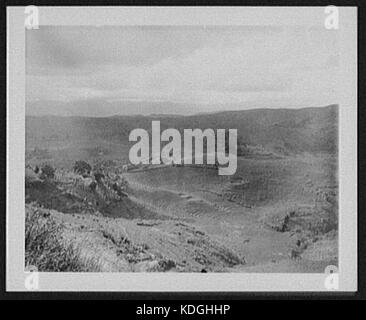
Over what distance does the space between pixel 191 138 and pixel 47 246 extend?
0.37 meters

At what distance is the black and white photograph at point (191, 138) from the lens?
0.98 metres

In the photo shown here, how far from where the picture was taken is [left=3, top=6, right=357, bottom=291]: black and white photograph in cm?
98

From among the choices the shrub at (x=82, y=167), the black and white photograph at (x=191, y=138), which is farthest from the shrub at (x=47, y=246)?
the shrub at (x=82, y=167)

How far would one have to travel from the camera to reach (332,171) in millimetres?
987

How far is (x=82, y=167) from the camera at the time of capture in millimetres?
992

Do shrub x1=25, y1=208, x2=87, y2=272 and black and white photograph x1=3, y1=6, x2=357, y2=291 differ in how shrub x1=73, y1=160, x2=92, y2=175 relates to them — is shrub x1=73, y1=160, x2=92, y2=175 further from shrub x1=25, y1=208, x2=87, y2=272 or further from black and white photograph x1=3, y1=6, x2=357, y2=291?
shrub x1=25, y1=208, x2=87, y2=272

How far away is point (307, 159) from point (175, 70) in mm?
329

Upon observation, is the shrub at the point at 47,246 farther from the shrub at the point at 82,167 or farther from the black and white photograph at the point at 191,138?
the shrub at the point at 82,167

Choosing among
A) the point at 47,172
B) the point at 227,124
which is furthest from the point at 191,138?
the point at 47,172

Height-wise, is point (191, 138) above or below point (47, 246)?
above

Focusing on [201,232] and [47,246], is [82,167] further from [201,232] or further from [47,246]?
[201,232]

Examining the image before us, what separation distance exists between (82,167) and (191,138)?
0.23 meters
